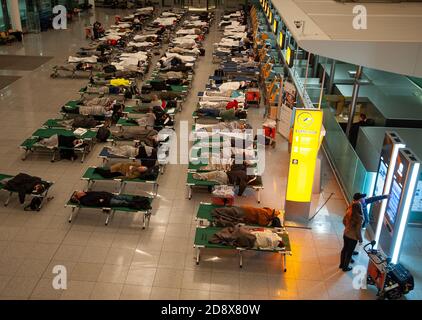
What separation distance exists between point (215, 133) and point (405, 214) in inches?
265

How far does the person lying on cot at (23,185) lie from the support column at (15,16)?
19284 mm

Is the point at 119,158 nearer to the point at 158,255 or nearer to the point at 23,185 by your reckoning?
the point at 23,185

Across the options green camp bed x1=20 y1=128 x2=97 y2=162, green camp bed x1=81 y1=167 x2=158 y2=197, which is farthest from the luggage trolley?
green camp bed x1=20 y1=128 x2=97 y2=162

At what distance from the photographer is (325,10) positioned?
14703 mm

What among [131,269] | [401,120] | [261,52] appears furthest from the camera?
[261,52]

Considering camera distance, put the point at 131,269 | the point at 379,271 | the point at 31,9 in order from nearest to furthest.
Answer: the point at 379,271
the point at 131,269
the point at 31,9

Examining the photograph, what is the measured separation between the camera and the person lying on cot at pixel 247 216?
30.0 ft

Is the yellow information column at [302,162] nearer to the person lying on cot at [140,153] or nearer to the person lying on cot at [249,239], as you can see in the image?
the person lying on cot at [249,239]

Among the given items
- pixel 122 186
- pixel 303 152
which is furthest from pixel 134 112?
pixel 303 152

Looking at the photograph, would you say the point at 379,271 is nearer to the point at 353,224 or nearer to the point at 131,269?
the point at 353,224

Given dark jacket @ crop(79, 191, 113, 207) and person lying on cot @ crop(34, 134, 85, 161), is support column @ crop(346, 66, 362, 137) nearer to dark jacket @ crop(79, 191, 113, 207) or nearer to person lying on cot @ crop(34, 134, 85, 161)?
dark jacket @ crop(79, 191, 113, 207)

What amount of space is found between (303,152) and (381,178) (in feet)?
5.46

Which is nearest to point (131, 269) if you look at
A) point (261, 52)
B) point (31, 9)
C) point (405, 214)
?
point (405, 214)

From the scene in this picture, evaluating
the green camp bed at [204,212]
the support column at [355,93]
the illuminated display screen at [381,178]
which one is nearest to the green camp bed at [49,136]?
the green camp bed at [204,212]
